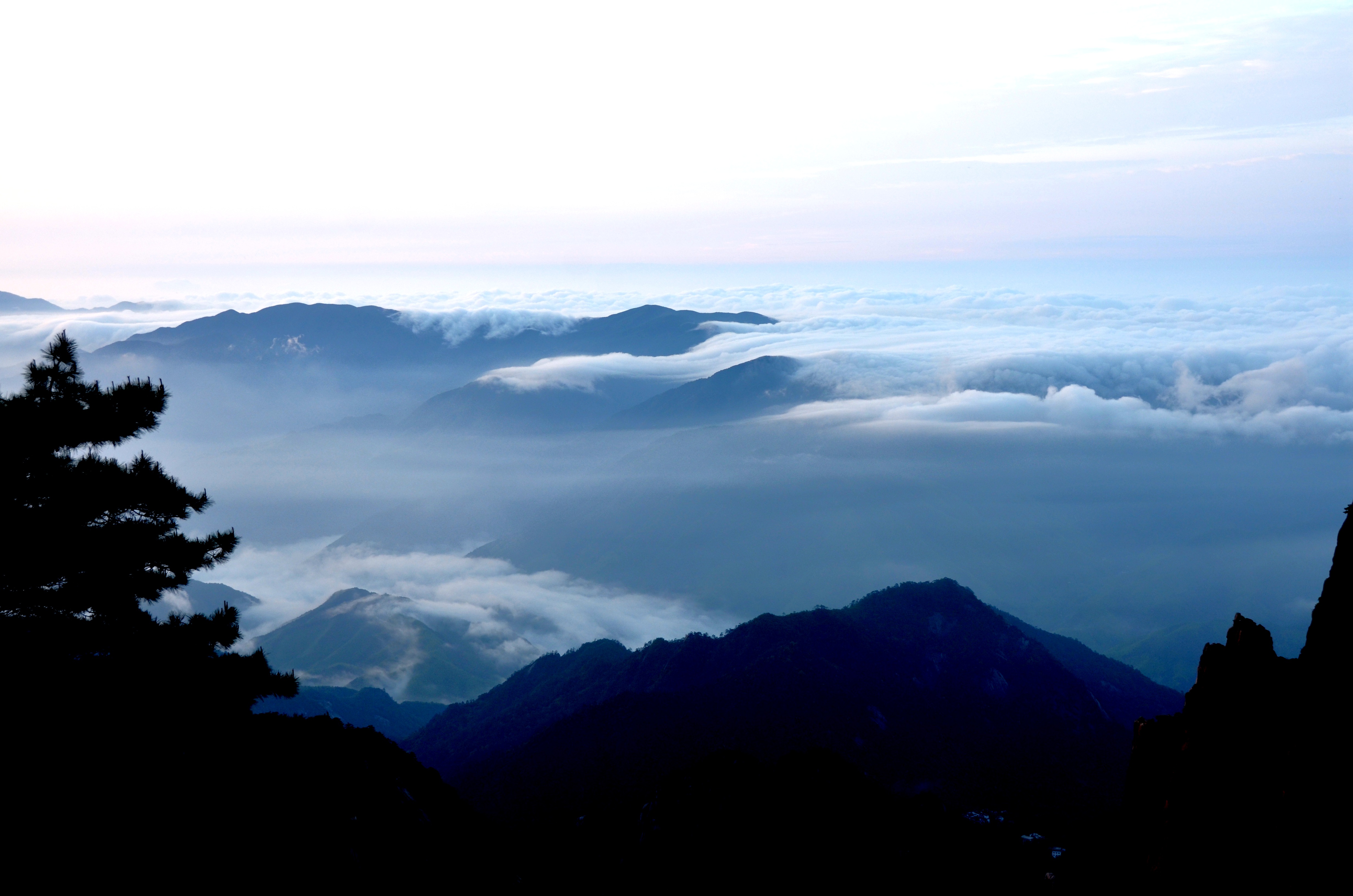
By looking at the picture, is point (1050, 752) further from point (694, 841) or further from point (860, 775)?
point (694, 841)

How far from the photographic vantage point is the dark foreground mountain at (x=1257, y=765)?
1861cm

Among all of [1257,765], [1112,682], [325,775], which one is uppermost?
[1257,765]

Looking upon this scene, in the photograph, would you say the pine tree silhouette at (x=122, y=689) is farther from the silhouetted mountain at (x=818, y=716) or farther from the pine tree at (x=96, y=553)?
the silhouetted mountain at (x=818, y=716)

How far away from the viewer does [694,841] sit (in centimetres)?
5175

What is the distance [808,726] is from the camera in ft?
353

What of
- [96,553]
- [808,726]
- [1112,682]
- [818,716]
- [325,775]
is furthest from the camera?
[1112,682]

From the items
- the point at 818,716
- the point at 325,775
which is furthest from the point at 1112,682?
the point at 325,775

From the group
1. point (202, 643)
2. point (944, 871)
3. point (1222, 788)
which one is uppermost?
point (202, 643)

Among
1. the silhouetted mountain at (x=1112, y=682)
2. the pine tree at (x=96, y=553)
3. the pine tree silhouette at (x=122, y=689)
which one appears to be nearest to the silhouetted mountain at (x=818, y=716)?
the silhouetted mountain at (x=1112, y=682)

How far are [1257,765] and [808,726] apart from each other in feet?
299

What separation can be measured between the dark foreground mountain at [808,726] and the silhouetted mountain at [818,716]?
0.31 metres

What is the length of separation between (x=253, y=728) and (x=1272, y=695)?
2844 centimetres

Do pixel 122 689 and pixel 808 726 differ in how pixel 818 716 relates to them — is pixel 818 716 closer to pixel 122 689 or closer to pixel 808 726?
pixel 808 726

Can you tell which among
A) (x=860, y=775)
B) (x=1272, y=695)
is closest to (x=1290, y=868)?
(x=1272, y=695)
